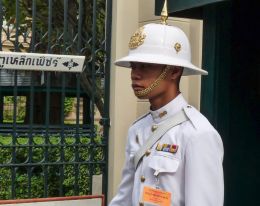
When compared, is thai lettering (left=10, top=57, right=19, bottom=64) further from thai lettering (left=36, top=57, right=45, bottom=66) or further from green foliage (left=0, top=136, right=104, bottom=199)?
green foliage (left=0, top=136, right=104, bottom=199)

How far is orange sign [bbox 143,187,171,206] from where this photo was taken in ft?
7.93

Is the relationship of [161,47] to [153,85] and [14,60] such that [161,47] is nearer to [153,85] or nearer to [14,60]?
[153,85]

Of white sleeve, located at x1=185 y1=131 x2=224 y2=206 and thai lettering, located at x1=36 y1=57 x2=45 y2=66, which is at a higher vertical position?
thai lettering, located at x1=36 y1=57 x2=45 y2=66

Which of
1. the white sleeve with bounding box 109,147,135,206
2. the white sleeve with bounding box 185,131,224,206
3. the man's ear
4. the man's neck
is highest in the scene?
the man's ear

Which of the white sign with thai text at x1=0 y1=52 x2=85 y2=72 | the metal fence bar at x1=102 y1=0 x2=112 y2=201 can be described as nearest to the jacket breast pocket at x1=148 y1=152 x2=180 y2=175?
the white sign with thai text at x1=0 y1=52 x2=85 y2=72

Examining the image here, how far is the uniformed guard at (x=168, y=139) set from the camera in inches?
93.6

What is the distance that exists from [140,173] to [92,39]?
9.14 ft

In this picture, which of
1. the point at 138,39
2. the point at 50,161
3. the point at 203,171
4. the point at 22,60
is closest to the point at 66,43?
the point at 22,60

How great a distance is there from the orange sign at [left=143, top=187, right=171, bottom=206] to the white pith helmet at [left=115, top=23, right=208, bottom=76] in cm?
54

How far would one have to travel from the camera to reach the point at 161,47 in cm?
256

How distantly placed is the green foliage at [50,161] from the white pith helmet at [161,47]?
2.50m

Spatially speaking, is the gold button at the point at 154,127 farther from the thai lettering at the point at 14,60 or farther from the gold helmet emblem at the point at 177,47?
the thai lettering at the point at 14,60

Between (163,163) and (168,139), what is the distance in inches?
4.4

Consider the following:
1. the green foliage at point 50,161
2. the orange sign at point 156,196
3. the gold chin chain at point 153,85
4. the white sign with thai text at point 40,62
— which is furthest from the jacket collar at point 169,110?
the green foliage at point 50,161
